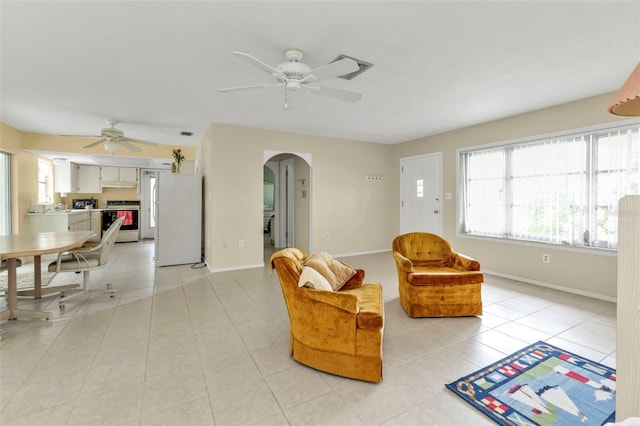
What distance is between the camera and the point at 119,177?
28.0 feet

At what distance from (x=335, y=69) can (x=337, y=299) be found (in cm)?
168

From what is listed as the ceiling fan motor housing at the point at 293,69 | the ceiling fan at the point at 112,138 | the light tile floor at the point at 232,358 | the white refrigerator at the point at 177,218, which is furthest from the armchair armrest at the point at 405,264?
the ceiling fan at the point at 112,138

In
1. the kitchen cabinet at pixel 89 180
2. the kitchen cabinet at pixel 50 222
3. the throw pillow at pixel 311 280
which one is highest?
the kitchen cabinet at pixel 89 180

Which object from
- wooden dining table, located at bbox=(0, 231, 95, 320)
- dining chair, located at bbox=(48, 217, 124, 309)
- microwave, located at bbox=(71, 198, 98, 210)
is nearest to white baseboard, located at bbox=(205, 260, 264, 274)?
dining chair, located at bbox=(48, 217, 124, 309)

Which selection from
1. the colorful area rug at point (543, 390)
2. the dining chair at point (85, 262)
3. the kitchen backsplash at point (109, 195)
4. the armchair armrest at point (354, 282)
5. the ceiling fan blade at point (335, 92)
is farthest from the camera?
the kitchen backsplash at point (109, 195)

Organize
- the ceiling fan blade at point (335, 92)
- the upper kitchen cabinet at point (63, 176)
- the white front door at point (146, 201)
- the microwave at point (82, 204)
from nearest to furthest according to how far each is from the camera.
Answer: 1. the ceiling fan blade at point (335, 92)
2. the upper kitchen cabinet at point (63, 176)
3. the microwave at point (82, 204)
4. the white front door at point (146, 201)

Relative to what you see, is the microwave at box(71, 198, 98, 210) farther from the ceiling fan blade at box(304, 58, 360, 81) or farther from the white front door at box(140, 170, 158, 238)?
the ceiling fan blade at box(304, 58, 360, 81)

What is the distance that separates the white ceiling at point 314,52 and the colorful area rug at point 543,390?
98.4 inches

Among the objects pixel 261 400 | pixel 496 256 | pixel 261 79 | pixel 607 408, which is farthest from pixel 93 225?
pixel 607 408

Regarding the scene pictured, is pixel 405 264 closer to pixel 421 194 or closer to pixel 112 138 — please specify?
pixel 421 194

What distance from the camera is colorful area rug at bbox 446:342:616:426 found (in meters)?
1.69

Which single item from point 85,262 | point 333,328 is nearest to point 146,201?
point 85,262

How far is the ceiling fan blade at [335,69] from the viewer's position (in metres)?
2.12

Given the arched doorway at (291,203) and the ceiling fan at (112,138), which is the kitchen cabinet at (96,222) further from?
the arched doorway at (291,203)
